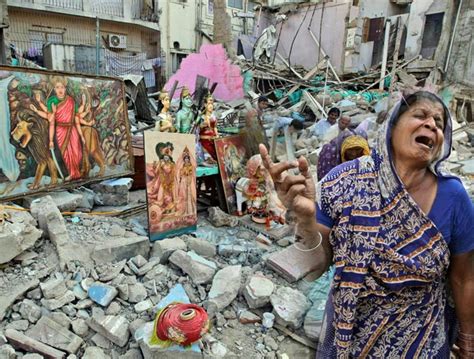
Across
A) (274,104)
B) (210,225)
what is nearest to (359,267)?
(210,225)

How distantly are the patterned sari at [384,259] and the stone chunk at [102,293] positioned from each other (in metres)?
2.03

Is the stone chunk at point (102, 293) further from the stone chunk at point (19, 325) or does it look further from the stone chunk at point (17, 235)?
the stone chunk at point (17, 235)

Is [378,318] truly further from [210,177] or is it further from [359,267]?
[210,177]

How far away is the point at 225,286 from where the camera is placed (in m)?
3.15

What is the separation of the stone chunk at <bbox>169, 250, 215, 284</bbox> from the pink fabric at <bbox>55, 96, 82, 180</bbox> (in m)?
1.96

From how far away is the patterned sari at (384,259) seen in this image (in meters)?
1.36

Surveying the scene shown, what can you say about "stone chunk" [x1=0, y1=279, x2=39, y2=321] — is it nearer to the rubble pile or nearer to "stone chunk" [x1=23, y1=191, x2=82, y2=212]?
the rubble pile

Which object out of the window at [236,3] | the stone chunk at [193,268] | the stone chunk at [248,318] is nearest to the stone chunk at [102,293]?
the stone chunk at [193,268]

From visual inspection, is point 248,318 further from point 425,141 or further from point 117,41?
point 117,41

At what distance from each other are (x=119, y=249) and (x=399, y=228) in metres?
2.74

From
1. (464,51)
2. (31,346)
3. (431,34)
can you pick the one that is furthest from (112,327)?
(431,34)

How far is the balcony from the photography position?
1633cm

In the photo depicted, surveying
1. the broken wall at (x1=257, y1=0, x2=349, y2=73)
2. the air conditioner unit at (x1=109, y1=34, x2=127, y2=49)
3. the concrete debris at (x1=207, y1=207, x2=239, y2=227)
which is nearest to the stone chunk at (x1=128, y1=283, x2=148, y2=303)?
the concrete debris at (x1=207, y1=207, x2=239, y2=227)

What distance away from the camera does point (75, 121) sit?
4.47 metres
